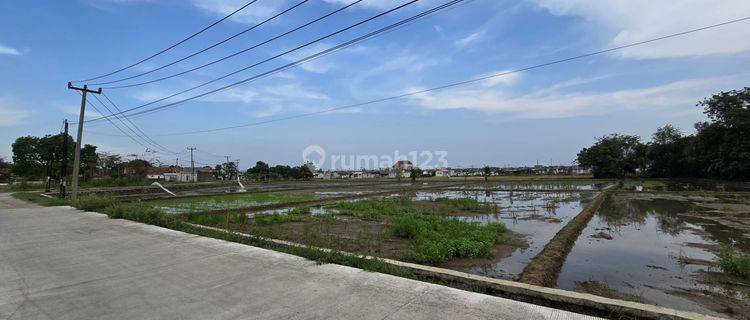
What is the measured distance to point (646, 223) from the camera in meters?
12.2

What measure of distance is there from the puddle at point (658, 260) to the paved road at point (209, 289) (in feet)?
7.56

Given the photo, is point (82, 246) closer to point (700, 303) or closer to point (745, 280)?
point (700, 303)

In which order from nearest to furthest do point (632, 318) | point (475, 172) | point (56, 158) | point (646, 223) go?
point (632, 318)
point (646, 223)
point (56, 158)
point (475, 172)

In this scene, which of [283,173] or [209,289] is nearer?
[209,289]

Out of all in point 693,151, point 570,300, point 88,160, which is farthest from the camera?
point 88,160

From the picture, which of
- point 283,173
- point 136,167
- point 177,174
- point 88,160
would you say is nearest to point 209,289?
point 88,160

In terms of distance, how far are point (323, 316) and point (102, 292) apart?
121 inches

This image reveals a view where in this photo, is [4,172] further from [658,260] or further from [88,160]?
[658,260]

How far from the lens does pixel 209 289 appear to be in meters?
4.99

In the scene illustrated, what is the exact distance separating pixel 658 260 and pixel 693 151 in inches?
1949

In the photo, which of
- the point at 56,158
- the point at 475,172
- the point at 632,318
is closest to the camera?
the point at 632,318

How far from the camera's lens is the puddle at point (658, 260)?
515 cm

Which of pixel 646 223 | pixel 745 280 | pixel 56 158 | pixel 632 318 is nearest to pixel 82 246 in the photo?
pixel 632 318

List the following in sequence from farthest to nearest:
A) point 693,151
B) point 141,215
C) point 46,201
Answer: point 693,151, point 46,201, point 141,215
